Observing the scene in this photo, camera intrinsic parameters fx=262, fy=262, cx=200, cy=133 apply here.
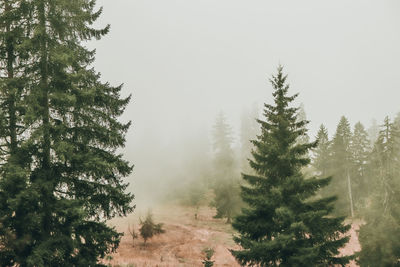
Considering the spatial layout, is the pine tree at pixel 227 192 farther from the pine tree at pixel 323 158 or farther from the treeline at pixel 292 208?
the treeline at pixel 292 208

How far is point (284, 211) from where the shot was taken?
33.1ft

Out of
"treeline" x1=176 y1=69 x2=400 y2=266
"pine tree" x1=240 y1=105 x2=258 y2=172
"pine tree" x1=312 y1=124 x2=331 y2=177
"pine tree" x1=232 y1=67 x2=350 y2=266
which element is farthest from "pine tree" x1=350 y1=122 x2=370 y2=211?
"pine tree" x1=232 y1=67 x2=350 y2=266

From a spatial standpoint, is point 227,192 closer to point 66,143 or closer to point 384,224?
point 384,224

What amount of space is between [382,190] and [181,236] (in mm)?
19768

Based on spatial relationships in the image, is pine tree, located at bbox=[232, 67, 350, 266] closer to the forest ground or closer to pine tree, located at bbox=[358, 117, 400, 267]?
pine tree, located at bbox=[358, 117, 400, 267]

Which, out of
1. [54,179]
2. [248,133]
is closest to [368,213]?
[54,179]

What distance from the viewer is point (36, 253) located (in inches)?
295

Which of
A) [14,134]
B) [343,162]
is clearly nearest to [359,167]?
[343,162]

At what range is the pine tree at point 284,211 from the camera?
34.6 ft

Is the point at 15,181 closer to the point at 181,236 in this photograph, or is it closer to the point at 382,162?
the point at 382,162

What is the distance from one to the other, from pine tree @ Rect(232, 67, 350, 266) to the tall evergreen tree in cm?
567

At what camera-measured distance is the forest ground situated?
19000 millimetres

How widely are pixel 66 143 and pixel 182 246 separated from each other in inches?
766

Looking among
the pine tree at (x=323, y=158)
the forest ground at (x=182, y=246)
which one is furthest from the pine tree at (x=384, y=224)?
the pine tree at (x=323, y=158)
